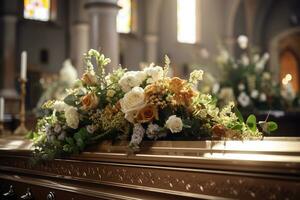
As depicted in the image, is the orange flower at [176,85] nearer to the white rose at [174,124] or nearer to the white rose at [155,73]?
the white rose at [155,73]

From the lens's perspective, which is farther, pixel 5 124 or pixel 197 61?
pixel 197 61

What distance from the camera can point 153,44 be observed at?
16062 millimetres

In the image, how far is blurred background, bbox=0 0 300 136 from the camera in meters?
7.17

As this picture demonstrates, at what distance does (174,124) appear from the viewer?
2098 millimetres

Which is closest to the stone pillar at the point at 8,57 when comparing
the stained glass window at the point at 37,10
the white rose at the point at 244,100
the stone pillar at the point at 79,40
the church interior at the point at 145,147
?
the stained glass window at the point at 37,10

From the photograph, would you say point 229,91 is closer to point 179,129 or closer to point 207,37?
point 179,129

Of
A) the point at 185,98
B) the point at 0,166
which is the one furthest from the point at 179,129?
the point at 0,166

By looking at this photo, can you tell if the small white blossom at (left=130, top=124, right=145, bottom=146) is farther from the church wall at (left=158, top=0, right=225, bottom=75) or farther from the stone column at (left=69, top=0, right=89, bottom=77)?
the church wall at (left=158, top=0, right=225, bottom=75)

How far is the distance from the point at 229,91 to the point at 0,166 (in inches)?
183

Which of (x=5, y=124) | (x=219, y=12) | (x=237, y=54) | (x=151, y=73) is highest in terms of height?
(x=219, y=12)

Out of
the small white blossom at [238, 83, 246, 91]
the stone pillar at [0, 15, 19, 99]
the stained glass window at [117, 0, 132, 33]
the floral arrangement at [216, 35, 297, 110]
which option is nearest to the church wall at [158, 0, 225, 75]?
the stained glass window at [117, 0, 132, 33]

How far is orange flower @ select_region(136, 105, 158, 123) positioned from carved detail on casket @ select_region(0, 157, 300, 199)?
23 cm

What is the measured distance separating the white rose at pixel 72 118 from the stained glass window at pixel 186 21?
1481cm

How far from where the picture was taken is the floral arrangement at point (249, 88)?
23.4 feet
